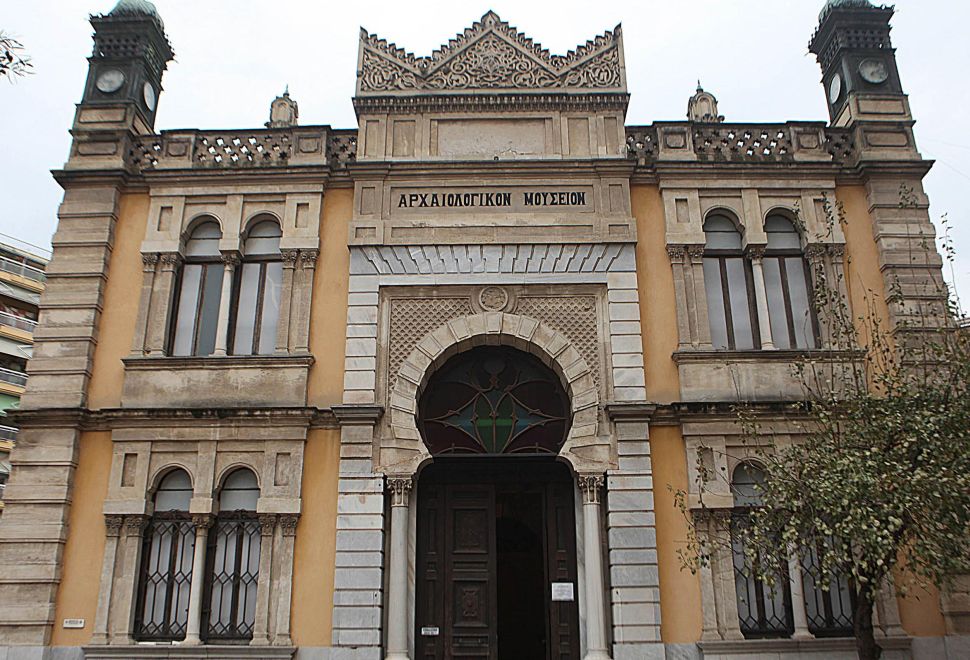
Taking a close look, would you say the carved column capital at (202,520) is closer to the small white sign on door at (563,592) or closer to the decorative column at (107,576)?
the decorative column at (107,576)

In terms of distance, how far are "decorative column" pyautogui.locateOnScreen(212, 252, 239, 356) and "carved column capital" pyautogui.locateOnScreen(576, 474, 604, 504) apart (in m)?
6.66

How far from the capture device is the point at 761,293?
15.2 m

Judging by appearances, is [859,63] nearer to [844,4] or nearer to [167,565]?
[844,4]

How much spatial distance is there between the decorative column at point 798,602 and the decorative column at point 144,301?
11630mm

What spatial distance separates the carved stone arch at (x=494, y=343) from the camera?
14031 millimetres

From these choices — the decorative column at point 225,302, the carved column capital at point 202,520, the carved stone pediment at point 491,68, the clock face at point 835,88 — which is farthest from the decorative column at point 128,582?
the clock face at point 835,88

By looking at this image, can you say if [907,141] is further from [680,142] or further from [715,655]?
[715,655]

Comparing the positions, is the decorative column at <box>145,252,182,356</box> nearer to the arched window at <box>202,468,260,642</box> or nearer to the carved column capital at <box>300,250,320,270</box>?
the carved column capital at <box>300,250,320,270</box>

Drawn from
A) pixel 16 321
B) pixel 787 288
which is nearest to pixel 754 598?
pixel 787 288

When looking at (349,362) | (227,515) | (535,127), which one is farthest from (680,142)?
(227,515)

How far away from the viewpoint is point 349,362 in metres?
14.7

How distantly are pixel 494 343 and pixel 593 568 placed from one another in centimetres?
424

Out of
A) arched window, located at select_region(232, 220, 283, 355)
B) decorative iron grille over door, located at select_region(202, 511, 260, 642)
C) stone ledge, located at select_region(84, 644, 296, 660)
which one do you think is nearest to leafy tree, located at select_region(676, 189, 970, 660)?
stone ledge, located at select_region(84, 644, 296, 660)

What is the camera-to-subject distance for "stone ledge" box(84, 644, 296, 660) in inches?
513
